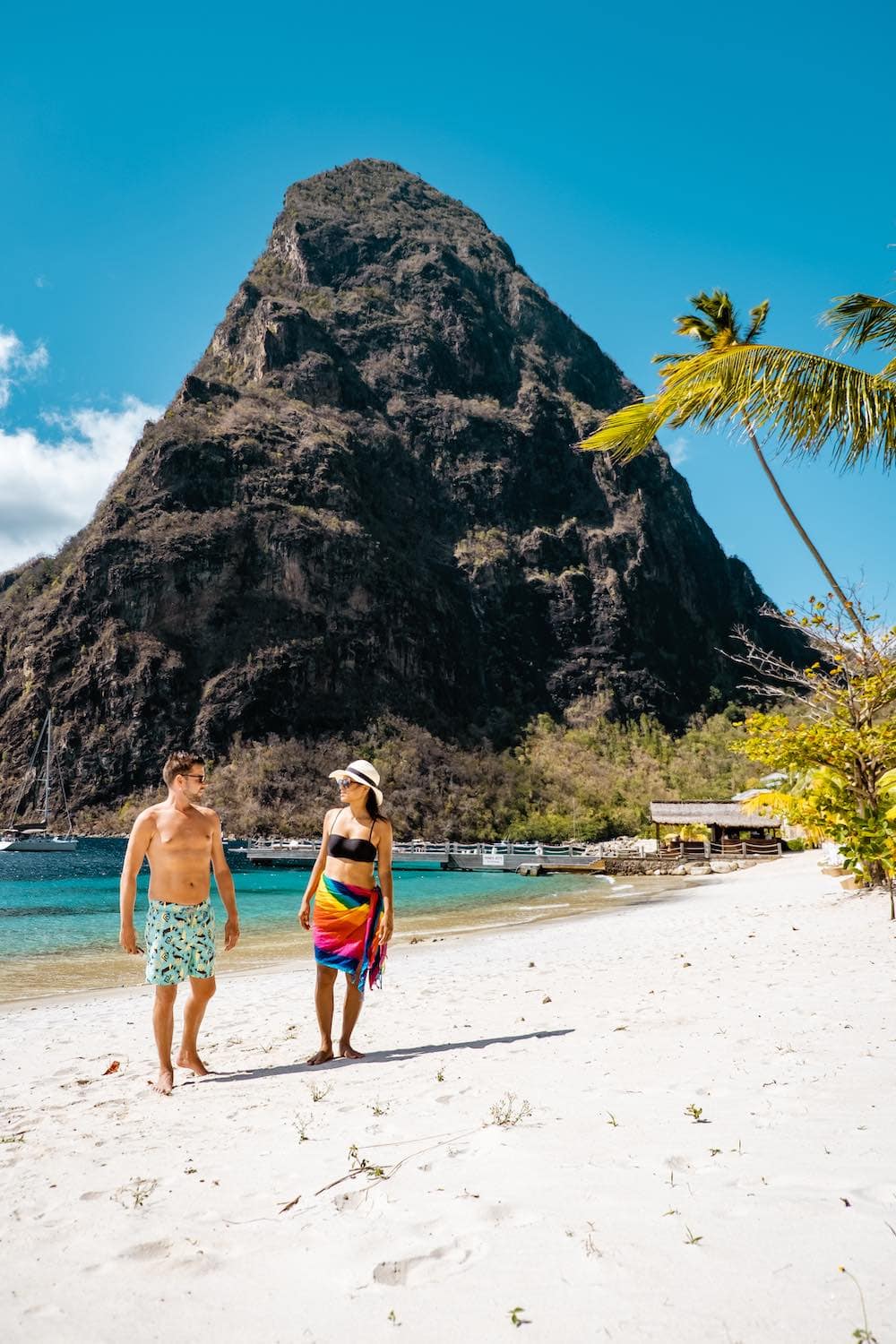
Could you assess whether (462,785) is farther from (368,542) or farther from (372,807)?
(372,807)

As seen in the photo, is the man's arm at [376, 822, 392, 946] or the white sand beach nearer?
the white sand beach

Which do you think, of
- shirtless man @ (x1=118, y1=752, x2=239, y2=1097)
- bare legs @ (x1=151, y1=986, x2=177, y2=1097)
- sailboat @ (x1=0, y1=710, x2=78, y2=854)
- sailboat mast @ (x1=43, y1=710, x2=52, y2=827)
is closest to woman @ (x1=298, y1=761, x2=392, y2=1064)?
shirtless man @ (x1=118, y1=752, x2=239, y2=1097)

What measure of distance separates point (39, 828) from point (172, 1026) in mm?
82435

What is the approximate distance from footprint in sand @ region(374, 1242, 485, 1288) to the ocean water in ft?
31.4

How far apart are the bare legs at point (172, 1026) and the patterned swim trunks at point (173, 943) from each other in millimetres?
92

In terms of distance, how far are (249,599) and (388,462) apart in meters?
32.7

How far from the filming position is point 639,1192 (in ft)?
8.40

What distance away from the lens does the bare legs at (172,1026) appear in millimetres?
4562

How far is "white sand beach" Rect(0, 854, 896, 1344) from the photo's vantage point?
2.06 metres

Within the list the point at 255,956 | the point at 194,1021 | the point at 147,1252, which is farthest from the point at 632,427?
the point at 255,956

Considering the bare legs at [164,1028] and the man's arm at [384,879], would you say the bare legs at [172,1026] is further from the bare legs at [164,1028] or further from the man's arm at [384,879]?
the man's arm at [384,879]

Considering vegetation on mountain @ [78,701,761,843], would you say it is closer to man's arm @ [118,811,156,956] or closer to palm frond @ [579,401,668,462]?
palm frond @ [579,401,668,462]

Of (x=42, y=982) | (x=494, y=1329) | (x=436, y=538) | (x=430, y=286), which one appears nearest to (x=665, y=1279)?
(x=494, y=1329)

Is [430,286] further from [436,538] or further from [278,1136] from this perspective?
[278,1136]
